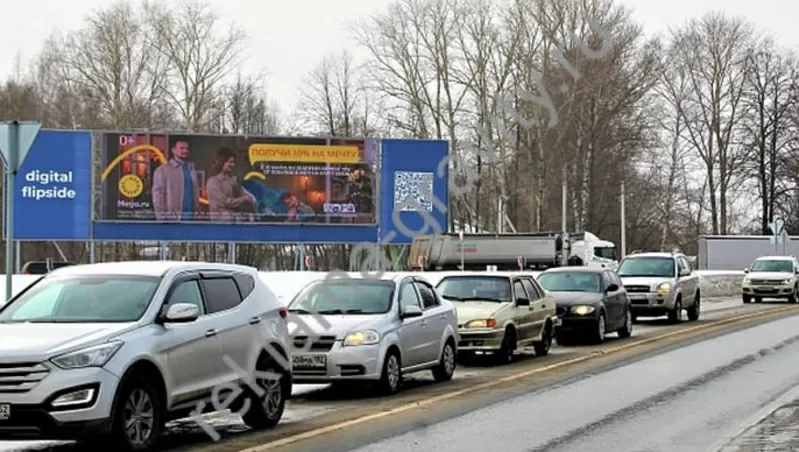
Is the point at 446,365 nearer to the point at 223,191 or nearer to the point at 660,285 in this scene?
the point at 660,285

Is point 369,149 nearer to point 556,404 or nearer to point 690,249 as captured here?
point 556,404

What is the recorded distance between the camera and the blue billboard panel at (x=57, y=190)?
136 feet

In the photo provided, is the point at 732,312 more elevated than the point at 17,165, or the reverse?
the point at 17,165

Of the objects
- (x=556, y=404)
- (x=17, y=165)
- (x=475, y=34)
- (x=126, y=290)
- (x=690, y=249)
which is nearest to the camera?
(x=126, y=290)

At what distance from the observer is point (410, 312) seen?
15.2 m

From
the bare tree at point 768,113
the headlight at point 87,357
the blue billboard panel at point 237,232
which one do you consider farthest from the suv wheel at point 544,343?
the bare tree at point 768,113

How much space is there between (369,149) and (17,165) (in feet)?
91.9

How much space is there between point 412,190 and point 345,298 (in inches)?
1100

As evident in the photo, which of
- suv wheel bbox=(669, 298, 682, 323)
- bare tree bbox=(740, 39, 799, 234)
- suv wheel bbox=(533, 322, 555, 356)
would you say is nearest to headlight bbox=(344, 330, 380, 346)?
suv wheel bbox=(533, 322, 555, 356)

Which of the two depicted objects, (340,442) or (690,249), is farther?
(690,249)

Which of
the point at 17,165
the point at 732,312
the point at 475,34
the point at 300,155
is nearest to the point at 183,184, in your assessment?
the point at 300,155

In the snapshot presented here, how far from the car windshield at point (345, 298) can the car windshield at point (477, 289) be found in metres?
4.12

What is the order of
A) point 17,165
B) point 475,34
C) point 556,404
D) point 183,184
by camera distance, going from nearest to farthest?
1. point 556,404
2. point 17,165
3. point 183,184
4. point 475,34

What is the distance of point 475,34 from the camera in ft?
162
